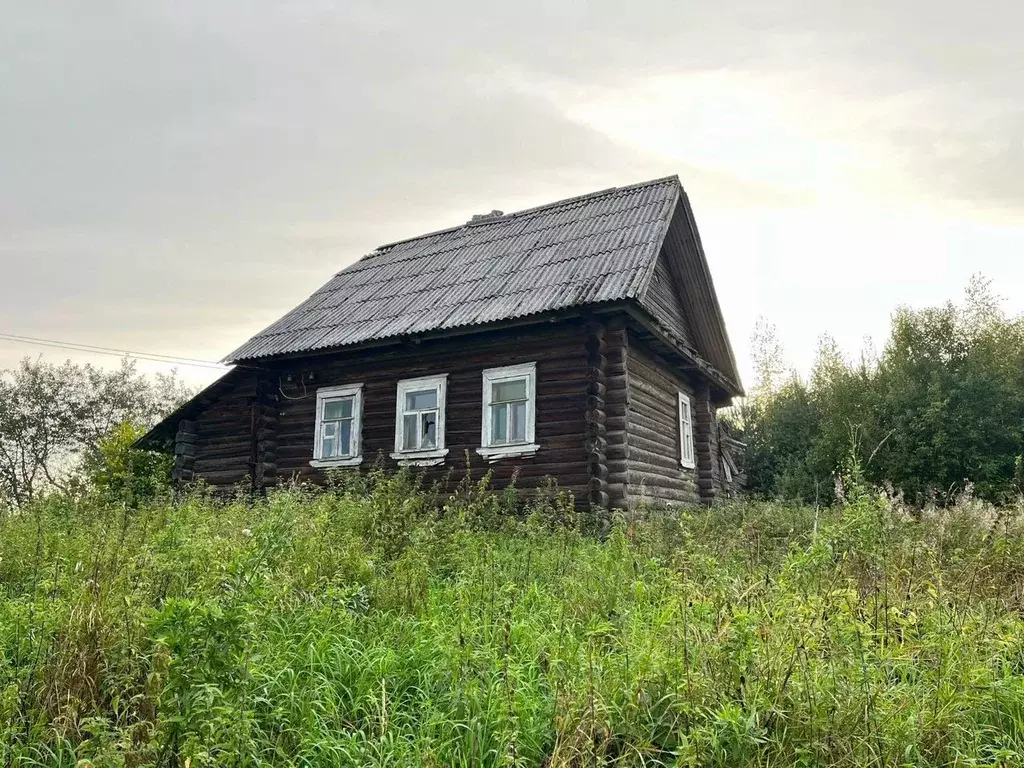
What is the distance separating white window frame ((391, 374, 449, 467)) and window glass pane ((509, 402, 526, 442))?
119 centimetres

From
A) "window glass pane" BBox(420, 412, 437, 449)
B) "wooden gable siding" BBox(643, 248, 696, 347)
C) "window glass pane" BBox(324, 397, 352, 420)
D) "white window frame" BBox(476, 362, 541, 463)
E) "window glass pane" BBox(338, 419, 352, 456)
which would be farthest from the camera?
"wooden gable siding" BBox(643, 248, 696, 347)

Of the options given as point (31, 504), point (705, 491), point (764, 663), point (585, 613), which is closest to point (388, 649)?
point (585, 613)

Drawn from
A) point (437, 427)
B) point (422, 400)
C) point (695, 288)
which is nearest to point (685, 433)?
point (695, 288)

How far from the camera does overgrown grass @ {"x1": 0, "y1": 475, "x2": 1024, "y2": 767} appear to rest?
3.04 metres

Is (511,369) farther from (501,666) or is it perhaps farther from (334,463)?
(501,666)

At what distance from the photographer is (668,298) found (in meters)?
14.5

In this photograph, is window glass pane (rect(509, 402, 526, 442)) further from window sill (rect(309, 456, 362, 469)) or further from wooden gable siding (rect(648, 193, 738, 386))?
wooden gable siding (rect(648, 193, 738, 386))

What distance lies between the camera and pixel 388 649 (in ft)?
13.1

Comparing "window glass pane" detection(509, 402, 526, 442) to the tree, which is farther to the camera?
the tree

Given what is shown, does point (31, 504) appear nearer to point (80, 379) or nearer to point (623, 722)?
point (623, 722)

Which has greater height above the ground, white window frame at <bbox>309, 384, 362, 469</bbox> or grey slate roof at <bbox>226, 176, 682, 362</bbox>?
grey slate roof at <bbox>226, 176, 682, 362</bbox>

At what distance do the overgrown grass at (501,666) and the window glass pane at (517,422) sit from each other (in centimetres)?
615

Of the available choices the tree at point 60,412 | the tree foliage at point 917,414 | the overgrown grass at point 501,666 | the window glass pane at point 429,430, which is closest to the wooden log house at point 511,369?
the window glass pane at point 429,430

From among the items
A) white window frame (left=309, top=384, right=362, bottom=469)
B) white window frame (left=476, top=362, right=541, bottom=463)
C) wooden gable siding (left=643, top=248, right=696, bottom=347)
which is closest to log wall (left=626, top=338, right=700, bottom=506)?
wooden gable siding (left=643, top=248, right=696, bottom=347)
